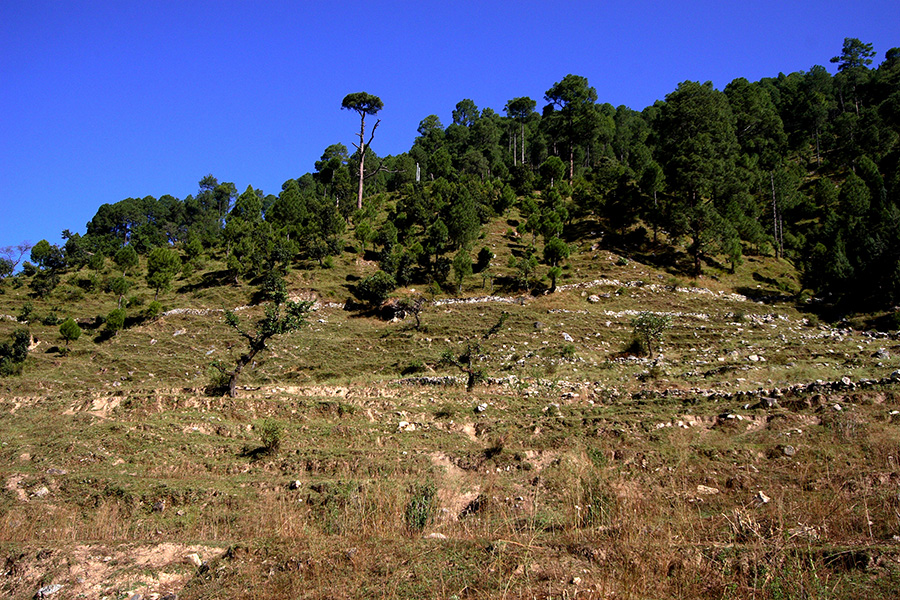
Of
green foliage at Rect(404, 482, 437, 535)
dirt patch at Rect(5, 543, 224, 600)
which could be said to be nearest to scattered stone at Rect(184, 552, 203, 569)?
dirt patch at Rect(5, 543, 224, 600)

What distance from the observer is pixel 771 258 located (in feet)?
141

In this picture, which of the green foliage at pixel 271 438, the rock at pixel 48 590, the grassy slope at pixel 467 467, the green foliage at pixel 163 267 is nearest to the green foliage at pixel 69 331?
the grassy slope at pixel 467 467

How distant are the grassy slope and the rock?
0.43ft

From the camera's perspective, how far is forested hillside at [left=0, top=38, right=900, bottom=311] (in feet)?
126

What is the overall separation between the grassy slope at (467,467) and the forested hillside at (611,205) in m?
10.3

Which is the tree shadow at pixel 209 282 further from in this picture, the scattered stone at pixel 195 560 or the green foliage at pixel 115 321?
the scattered stone at pixel 195 560

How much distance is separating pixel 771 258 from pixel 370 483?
44.2m

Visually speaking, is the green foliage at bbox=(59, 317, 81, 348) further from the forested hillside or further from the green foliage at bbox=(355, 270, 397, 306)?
the green foliage at bbox=(355, 270, 397, 306)

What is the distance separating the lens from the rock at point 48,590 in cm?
646

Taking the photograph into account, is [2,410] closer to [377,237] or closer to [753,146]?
[377,237]

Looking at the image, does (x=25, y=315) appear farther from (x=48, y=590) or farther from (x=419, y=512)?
(x=419, y=512)

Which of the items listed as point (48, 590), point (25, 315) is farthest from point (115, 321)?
point (48, 590)

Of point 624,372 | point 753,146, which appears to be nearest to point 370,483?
point 624,372

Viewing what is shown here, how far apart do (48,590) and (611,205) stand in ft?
172
